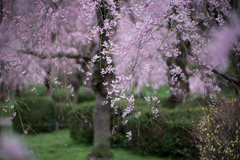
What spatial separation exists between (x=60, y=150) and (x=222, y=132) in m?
4.26

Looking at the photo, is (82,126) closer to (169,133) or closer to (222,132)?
(169,133)

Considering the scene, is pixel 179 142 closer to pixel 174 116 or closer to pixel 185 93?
pixel 174 116

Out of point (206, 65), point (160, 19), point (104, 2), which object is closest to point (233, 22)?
point (206, 65)

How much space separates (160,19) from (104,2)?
3.77 feet

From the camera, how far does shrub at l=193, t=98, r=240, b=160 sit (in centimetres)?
303

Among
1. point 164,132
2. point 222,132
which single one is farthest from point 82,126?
point 222,132

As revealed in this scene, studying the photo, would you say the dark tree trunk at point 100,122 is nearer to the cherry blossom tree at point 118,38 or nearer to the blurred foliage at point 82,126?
the cherry blossom tree at point 118,38

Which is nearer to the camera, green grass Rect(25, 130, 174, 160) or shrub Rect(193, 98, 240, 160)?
shrub Rect(193, 98, 240, 160)

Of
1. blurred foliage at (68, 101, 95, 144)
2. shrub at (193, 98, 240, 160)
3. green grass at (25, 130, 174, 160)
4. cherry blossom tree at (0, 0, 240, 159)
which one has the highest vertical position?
cherry blossom tree at (0, 0, 240, 159)

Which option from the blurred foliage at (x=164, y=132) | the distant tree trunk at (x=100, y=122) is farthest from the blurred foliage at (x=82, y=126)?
the distant tree trunk at (x=100, y=122)

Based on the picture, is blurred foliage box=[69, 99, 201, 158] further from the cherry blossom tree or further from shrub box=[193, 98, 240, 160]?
shrub box=[193, 98, 240, 160]

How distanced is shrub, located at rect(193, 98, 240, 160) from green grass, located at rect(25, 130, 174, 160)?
2.25 m

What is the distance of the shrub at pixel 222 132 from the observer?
9.95ft

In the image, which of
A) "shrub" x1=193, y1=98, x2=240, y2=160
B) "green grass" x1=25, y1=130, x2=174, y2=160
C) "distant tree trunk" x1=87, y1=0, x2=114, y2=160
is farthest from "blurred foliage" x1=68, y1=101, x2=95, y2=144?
"shrub" x1=193, y1=98, x2=240, y2=160
